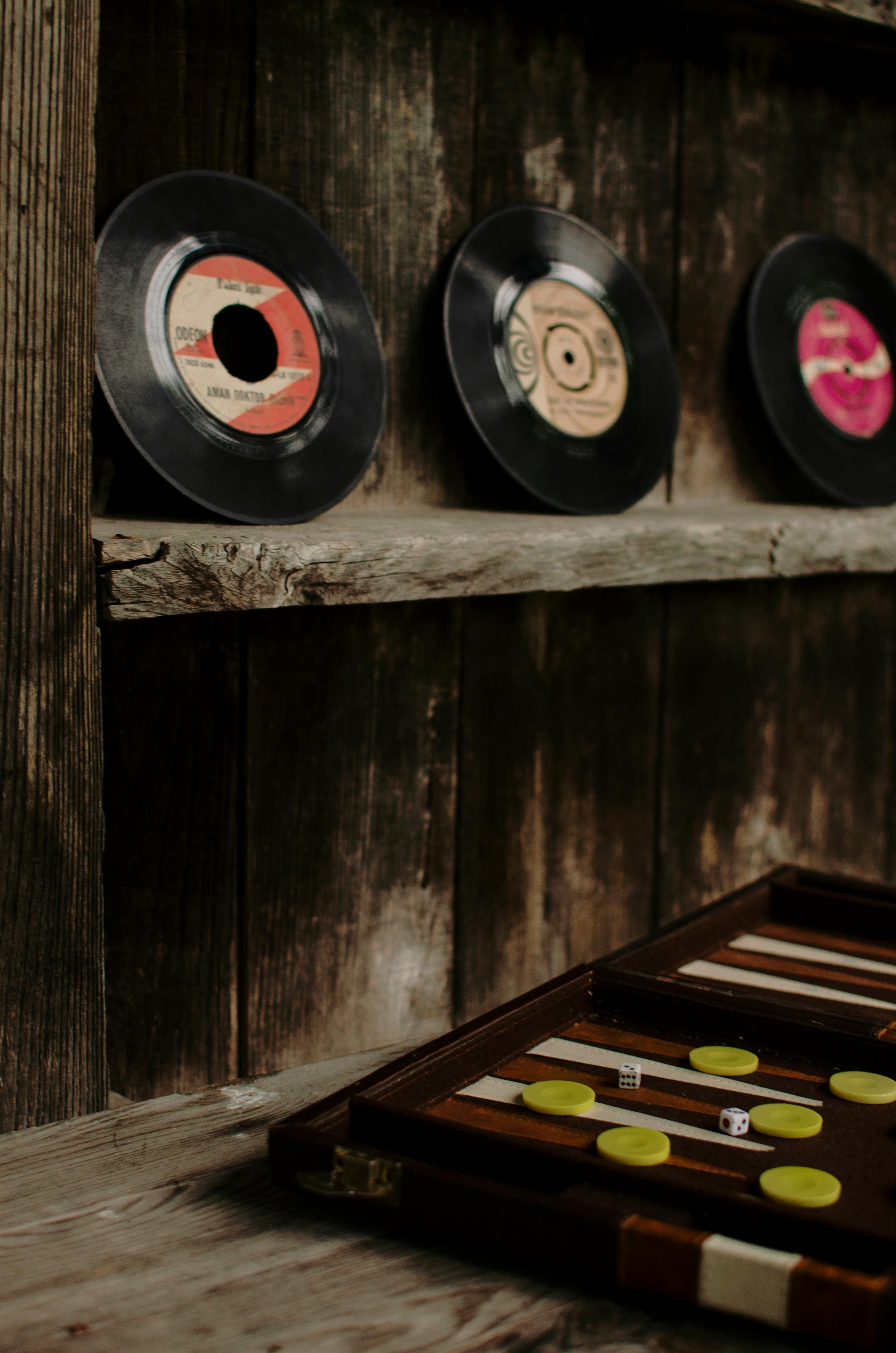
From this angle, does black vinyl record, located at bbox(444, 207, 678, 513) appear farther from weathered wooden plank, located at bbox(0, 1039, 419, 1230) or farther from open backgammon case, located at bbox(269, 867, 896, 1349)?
weathered wooden plank, located at bbox(0, 1039, 419, 1230)

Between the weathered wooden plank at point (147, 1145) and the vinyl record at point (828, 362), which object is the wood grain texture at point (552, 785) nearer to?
the vinyl record at point (828, 362)

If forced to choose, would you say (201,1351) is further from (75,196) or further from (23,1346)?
(75,196)

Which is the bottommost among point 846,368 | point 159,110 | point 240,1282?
point 240,1282

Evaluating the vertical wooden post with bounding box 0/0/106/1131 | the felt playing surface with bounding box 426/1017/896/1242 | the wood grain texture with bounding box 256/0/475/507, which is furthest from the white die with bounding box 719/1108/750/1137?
the wood grain texture with bounding box 256/0/475/507

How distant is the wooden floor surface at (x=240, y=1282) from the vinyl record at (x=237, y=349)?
1.72 ft

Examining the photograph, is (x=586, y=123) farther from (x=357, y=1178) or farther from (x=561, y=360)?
(x=357, y=1178)

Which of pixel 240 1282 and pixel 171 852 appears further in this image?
pixel 171 852

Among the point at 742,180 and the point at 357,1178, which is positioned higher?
the point at 742,180

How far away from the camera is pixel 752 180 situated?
1.63 m

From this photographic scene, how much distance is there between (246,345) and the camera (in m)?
1.17

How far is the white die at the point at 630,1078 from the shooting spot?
2.97 feet

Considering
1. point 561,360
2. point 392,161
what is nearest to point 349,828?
point 561,360

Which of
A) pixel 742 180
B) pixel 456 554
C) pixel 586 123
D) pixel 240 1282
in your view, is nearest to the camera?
pixel 240 1282

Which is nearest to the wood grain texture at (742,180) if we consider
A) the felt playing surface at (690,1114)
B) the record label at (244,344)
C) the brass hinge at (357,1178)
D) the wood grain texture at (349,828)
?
the wood grain texture at (349,828)
